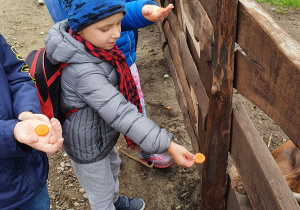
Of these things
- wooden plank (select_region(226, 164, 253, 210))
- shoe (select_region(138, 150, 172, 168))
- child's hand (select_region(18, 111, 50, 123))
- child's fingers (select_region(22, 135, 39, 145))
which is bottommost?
shoe (select_region(138, 150, 172, 168))

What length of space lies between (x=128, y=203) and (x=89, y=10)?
175 centimetres

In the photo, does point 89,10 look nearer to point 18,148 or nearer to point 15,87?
point 15,87

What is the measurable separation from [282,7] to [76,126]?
5.56 meters

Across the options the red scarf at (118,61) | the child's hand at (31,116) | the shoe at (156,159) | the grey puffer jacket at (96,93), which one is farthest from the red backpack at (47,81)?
the shoe at (156,159)

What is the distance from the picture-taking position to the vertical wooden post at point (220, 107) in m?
1.63

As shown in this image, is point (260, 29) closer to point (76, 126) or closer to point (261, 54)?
point (261, 54)

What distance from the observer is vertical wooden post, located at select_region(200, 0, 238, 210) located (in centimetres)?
163

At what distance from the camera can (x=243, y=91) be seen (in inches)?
66.1

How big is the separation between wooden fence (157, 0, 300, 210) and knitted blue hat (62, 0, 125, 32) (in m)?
0.51

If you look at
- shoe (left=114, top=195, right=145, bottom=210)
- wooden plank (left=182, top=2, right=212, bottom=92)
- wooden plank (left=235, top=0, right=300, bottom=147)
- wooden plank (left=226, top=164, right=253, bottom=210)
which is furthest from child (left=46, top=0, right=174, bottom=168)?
wooden plank (left=226, top=164, right=253, bottom=210)

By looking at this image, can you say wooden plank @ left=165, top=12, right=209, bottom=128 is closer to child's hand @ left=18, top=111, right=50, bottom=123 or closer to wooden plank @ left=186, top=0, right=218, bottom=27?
wooden plank @ left=186, top=0, right=218, bottom=27

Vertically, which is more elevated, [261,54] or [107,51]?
[261,54]

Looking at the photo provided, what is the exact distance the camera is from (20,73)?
1.93 metres

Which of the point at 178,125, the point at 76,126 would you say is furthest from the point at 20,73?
the point at 178,125
